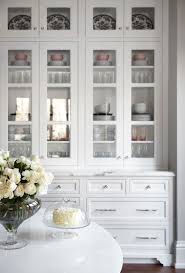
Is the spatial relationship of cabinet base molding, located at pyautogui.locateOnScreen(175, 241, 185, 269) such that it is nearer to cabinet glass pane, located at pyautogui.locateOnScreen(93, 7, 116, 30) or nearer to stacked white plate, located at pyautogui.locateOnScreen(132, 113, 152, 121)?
stacked white plate, located at pyautogui.locateOnScreen(132, 113, 152, 121)

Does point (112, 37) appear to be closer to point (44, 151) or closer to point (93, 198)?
point (44, 151)

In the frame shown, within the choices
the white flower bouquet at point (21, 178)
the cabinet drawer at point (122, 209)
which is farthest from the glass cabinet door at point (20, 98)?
the white flower bouquet at point (21, 178)

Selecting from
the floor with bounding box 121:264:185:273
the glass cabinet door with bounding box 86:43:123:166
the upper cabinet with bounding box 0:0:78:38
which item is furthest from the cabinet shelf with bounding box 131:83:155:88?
the floor with bounding box 121:264:185:273

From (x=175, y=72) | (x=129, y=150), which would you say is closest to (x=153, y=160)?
(x=129, y=150)

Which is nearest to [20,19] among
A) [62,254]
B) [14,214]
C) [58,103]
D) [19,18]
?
[19,18]

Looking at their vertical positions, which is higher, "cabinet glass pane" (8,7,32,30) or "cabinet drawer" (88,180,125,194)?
"cabinet glass pane" (8,7,32,30)

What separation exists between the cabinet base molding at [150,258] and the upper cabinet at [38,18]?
226 centimetres

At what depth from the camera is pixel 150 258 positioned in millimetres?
3234

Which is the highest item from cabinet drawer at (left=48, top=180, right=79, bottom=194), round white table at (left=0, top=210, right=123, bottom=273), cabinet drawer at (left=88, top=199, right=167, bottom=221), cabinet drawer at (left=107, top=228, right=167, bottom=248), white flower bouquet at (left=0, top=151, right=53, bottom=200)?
white flower bouquet at (left=0, top=151, right=53, bottom=200)

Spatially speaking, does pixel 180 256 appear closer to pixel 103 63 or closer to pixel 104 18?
pixel 103 63

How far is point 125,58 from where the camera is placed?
11.0 feet

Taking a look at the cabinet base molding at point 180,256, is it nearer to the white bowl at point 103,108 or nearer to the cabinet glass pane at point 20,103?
the white bowl at point 103,108

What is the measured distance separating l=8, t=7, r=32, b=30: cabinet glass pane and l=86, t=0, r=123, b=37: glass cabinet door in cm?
61

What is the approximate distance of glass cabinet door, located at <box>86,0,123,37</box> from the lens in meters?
3.35
